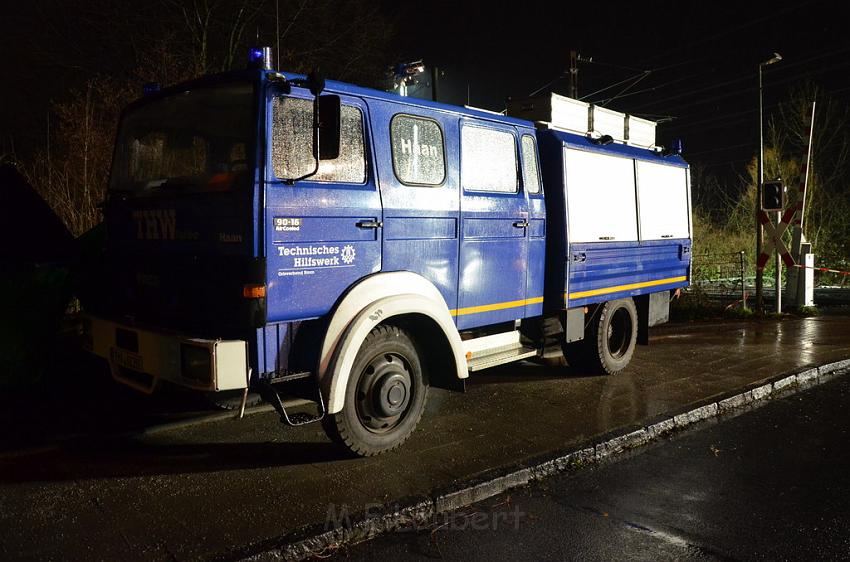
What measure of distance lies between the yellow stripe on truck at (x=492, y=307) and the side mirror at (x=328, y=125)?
5.61ft

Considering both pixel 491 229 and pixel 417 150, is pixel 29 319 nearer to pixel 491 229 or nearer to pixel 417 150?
pixel 417 150

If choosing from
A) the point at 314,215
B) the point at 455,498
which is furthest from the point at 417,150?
the point at 455,498

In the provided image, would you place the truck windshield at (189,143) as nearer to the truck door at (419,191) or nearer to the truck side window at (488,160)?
the truck door at (419,191)

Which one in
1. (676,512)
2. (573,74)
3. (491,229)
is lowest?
(676,512)

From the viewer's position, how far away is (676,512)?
3.97 metres

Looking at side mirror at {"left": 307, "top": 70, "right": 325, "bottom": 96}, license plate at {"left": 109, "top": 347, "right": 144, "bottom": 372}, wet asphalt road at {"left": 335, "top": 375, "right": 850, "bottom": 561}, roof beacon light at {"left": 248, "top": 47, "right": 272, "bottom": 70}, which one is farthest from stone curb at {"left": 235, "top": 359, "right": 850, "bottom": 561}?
roof beacon light at {"left": 248, "top": 47, "right": 272, "bottom": 70}

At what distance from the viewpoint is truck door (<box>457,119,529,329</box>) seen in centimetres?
531

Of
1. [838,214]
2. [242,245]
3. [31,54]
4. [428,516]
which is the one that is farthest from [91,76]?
[838,214]

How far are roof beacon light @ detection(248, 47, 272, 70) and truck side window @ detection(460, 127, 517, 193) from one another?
66.2 inches

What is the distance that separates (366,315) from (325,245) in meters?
0.52

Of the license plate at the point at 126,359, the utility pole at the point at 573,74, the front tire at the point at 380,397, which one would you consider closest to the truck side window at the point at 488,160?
the front tire at the point at 380,397

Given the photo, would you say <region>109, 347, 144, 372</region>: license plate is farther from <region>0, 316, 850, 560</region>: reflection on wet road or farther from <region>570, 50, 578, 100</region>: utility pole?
<region>570, 50, 578, 100</region>: utility pole

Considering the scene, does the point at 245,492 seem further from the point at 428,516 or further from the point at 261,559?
the point at 428,516

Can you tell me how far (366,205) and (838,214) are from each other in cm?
→ 2414
